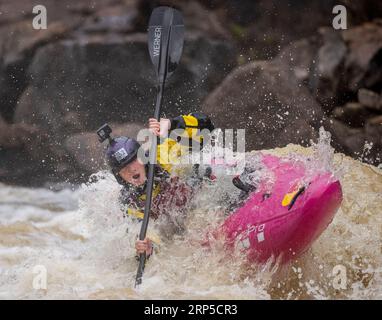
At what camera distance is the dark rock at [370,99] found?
5062 millimetres

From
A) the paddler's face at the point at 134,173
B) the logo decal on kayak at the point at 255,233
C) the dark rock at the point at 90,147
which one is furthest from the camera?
the dark rock at the point at 90,147

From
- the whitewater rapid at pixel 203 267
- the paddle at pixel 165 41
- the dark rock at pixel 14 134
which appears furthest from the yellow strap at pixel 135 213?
the dark rock at pixel 14 134

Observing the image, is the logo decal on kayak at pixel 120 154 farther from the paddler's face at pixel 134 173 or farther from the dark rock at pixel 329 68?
the dark rock at pixel 329 68

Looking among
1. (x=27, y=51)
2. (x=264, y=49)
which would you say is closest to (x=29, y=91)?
(x=27, y=51)

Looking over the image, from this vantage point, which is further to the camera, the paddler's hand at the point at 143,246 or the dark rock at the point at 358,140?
the dark rock at the point at 358,140

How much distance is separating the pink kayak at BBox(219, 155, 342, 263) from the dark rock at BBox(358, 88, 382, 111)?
2690 millimetres

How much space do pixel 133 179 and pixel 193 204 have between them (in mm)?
319

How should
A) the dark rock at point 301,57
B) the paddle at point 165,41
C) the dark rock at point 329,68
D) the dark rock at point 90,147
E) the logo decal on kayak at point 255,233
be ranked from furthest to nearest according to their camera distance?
Answer: 1. the dark rock at point 90,147
2. the dark rock at point 301,57
3. the dark rock at point 329,68
4. the paddle at point 165,41
5. the logo decal on kayak at point 255,233

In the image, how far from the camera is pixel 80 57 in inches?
228

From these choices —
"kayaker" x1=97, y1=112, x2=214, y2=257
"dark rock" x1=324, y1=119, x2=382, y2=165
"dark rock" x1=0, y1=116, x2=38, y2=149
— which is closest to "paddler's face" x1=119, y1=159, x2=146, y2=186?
"kayaker" x1=97, y1=112, x2=214, y2=257

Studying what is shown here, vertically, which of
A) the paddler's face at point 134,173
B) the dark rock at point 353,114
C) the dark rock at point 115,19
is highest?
the dark rock at point 115,19

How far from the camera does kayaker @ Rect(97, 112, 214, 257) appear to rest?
103 inches

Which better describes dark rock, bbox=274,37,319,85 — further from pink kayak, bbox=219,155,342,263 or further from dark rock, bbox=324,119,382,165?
pink kayak, bbox=219,155,342,263

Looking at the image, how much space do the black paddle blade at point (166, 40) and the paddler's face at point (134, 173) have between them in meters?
0.57
